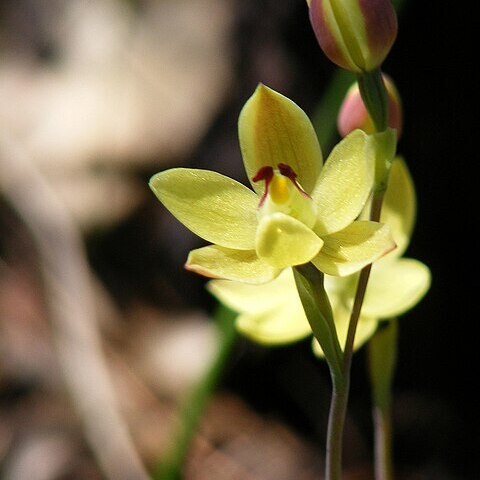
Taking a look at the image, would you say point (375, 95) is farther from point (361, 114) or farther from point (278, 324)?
point (278, 324)

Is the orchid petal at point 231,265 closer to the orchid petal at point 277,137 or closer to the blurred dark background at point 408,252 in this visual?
the orchid petal at point 277,137

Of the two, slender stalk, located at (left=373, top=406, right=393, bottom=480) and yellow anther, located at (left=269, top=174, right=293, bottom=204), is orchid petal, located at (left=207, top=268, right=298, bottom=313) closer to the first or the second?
slender stalk, located at (left=373, top=406, right=393, bottom=480)

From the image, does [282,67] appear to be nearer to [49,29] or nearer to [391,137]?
[49,29]

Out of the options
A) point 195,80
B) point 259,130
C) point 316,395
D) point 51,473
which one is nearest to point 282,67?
point 195,80

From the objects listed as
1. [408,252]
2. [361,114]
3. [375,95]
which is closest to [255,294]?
[361,114]

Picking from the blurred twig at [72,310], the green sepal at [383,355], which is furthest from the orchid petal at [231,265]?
the blurred twig at [72,310]

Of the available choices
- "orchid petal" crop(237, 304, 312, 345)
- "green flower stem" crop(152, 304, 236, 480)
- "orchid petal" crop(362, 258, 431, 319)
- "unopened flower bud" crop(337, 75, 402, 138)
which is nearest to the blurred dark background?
"green flower stem" crop(152, 304, 236, 480)
